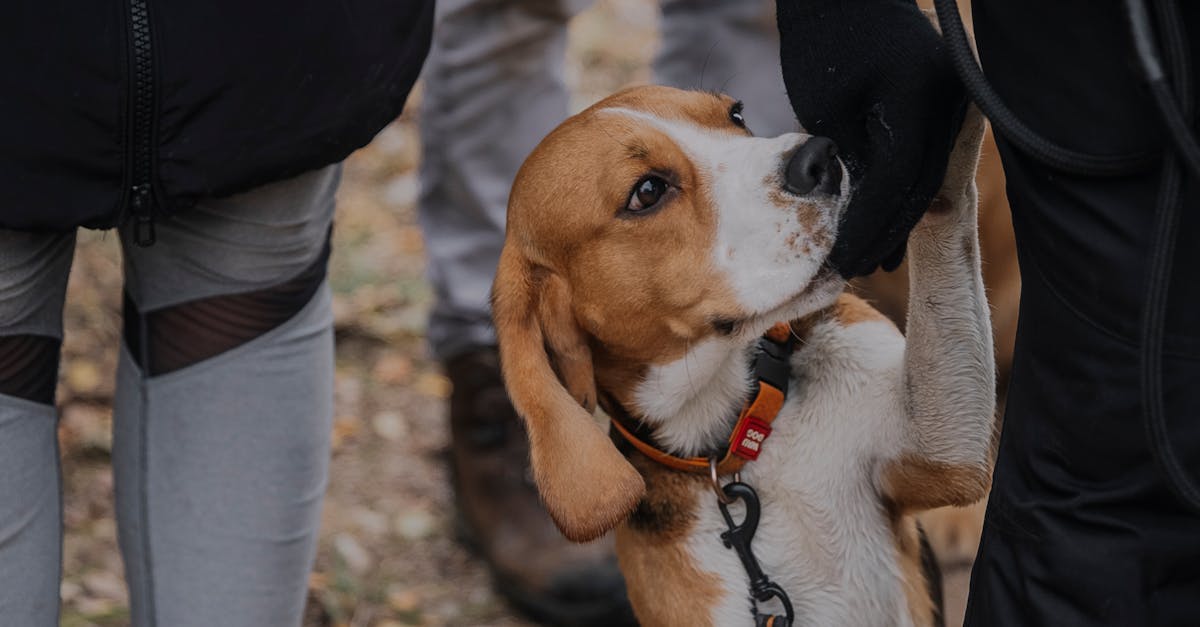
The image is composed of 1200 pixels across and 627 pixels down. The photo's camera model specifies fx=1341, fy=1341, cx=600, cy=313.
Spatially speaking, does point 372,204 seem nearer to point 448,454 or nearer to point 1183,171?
point 448,454

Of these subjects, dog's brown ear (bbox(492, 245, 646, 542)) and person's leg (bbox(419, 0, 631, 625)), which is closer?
dog's brown ear (bbox(492, 245, 646, 542))

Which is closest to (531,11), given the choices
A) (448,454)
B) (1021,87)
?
(448,454)

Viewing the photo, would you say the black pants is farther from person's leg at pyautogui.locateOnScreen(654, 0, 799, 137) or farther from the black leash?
person's leg at pyautogui.locateOnScreen(654, 0, 799, 137)

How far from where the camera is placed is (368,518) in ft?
13.5

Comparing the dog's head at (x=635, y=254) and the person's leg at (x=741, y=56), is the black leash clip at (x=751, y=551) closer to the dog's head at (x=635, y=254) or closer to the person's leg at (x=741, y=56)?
the dog's head at (x=635, y=254)

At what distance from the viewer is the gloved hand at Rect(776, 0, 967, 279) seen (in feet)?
6.00

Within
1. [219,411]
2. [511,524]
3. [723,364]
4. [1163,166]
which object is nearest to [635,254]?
[723,364]

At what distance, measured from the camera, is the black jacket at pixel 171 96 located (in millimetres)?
1901

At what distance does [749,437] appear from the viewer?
2.47 meters

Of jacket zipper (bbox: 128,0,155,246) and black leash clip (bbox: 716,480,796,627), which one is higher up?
jacket zipper (bbox: 128,0,155,246)

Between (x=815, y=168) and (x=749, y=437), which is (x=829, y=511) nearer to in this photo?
(x=749, y=437)

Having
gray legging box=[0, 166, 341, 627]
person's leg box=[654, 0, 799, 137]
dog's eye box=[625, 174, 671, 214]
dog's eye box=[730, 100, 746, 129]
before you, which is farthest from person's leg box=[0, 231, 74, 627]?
person's leg box=[654, 0, 799, 137]

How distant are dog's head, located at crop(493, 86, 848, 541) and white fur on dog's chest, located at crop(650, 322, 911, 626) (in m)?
0.24

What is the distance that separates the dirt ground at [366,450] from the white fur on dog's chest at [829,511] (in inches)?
36.7
